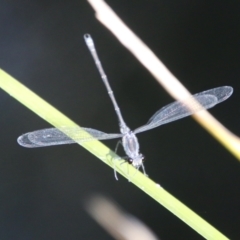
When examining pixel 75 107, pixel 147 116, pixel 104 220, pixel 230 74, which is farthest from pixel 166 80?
pixel 104 220

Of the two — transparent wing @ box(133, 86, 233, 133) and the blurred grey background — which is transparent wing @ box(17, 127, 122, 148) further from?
the blurred grey background

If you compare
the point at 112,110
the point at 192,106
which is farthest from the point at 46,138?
the point at 112,110

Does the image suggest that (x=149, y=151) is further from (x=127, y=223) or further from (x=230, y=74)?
(x=230, y=74)

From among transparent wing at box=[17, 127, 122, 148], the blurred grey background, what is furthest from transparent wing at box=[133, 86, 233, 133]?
the blurred grey background

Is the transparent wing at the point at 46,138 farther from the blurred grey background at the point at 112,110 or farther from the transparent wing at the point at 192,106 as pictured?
the blurred grey background at the point at 112,110

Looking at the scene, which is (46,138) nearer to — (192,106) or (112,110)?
(192,106)
